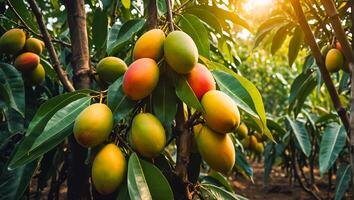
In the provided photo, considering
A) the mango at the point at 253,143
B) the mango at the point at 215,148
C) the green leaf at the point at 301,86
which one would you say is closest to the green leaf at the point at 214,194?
the mango at the point at 215,148

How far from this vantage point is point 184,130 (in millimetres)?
837

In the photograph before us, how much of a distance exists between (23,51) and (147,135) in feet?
2.84

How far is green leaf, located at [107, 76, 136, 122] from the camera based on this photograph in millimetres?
829

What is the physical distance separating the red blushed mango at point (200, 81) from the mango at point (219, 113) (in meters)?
0.01

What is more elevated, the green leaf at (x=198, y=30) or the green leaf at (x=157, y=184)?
the green leaf at (x=198, y=30)

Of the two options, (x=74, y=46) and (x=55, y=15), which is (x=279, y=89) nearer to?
(x=55, y=15)

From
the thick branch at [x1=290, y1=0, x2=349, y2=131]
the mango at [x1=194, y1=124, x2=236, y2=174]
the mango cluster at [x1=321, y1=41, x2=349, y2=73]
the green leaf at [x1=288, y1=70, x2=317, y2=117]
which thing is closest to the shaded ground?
the green leaf at [x1=288, y1=70, x2=317, y2=117]

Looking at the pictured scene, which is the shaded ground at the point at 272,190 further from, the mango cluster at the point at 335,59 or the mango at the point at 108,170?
the mango at the point at 108,170

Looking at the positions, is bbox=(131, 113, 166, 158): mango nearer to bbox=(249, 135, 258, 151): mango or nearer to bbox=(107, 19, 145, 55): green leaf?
bbox=(107, 19, 145, 55): green leaf

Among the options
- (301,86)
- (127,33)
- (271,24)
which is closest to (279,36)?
(271,24)

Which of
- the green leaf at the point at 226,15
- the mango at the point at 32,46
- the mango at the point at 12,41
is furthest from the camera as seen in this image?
the mango at the point at 32,46

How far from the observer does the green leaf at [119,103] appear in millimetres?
829

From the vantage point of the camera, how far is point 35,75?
4.79 feet

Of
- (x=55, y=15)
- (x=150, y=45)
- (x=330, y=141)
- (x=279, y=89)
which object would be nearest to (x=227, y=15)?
(x=150, y=45)
